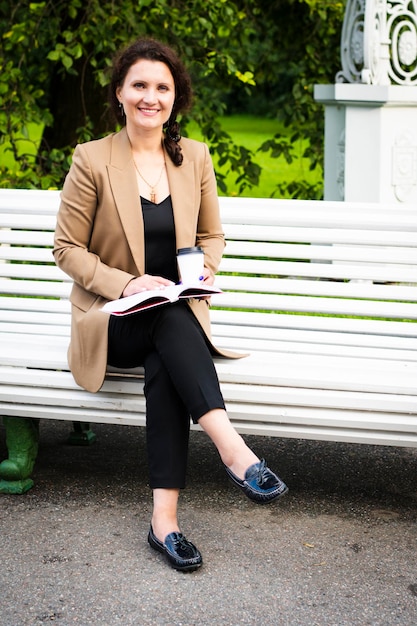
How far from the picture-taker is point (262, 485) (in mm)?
3248

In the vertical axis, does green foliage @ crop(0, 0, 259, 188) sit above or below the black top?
above

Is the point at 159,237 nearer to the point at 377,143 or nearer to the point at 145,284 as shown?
the point at 145,284

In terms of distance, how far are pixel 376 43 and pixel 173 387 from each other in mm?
3786

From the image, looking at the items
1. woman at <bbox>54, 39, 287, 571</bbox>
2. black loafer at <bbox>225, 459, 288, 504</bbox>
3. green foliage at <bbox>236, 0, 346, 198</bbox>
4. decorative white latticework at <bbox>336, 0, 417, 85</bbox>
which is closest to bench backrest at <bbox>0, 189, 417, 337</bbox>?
woman at <bbox>54, 39, 287, 571</bbox>

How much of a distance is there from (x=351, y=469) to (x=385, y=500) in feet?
1.09

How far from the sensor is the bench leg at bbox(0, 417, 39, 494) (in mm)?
3846

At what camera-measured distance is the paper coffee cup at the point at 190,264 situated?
3387 mm

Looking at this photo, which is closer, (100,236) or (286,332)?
(100,236)

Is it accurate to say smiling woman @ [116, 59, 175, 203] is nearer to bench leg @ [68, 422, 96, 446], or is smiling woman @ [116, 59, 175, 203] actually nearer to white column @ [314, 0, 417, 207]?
bench leg @ [68, 422, 96, 446]

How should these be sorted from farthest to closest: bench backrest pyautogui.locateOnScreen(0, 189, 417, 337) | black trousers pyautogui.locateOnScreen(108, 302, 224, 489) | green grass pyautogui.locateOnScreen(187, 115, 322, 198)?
green grass pyautogui.locateOnScreen(187, 115, 322, 198)
bench backrest pyautogui.locateOnScreen(0, 189, 417, 337)
black trousers pyautogui.locateOnScreen(108, 302, 224, 489)

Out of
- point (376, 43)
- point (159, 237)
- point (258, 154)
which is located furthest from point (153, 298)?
point (258, 154)

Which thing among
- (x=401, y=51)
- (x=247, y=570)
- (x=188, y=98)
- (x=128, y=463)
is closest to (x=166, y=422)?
(x=247, y=570)

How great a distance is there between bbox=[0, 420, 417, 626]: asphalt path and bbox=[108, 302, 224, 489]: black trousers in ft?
0.94

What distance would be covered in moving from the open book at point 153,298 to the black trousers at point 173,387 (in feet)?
0.30
